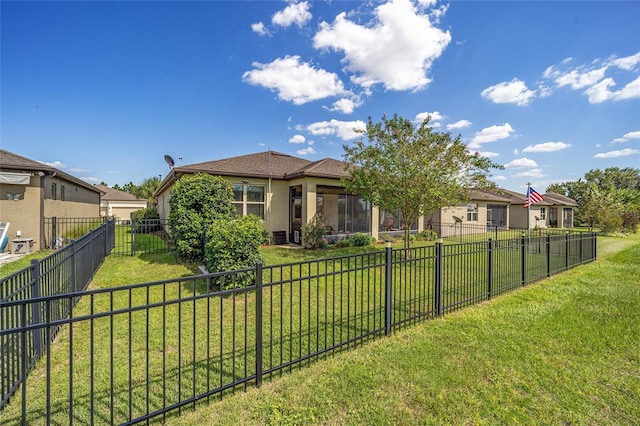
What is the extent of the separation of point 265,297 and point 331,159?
430 inches

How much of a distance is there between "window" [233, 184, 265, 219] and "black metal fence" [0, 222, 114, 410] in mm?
6194

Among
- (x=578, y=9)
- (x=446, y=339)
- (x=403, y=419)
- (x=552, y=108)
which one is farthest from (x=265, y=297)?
(x=552, y=108)

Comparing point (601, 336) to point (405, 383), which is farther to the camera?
point (601, 336)

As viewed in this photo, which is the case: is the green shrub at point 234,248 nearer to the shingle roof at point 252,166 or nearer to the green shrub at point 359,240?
the shingle roof at point 252,166

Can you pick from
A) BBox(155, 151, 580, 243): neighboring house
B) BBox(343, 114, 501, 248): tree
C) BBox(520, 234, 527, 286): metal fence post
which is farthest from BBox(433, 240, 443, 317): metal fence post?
BBox(155, 151, 580, 243): neighboring house

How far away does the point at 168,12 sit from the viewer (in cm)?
961

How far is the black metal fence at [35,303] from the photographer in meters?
2.47

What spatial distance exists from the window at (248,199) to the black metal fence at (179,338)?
6460 millimetres

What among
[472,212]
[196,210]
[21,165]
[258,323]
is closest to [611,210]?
[472,212]

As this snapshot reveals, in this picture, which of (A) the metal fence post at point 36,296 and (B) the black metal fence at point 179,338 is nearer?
(B) the black metal fence at point 179,338

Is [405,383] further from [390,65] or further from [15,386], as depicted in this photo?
[390,65]

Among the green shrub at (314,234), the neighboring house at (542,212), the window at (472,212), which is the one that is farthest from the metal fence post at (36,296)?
the neighboring house at (542,212)

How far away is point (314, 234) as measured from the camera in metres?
12.2

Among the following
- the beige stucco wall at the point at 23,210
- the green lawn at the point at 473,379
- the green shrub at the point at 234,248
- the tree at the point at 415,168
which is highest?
the tree at the point at 415,168
